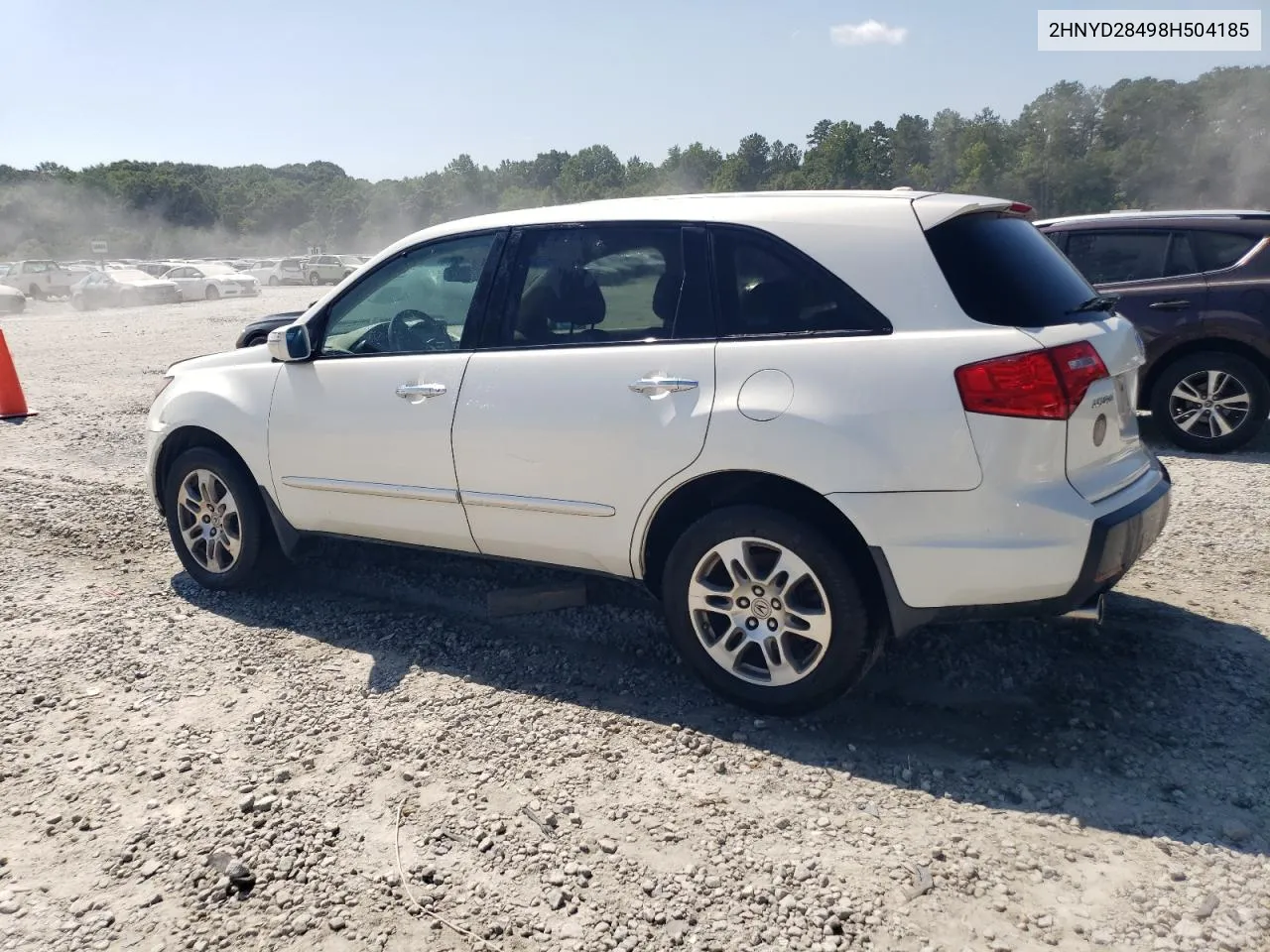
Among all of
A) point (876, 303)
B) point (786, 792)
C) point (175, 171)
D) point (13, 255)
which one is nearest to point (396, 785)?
point (786, 792)

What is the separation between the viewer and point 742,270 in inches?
149

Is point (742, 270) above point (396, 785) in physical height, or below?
above

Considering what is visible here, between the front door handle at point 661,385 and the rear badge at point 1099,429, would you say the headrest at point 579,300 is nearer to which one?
the front door handle at point 661,385

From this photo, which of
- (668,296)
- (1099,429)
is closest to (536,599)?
(668,296)

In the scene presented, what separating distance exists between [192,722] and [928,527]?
2837mm

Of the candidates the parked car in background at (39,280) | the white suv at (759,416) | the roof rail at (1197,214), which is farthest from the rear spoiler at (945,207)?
the parked car in background at (39,280)

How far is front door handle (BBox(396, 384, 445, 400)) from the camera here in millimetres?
4328

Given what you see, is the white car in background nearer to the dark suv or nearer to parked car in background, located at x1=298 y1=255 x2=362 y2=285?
parked car in background, located at x1=298 y1=255 x2=362 y2=285

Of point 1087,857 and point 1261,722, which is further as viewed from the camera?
point 1261,722

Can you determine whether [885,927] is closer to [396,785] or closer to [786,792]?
[786,792]

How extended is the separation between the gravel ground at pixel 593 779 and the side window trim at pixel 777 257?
143 cm

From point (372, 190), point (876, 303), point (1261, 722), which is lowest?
point (1261, 722)

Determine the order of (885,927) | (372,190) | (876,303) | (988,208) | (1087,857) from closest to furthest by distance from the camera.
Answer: (885,927) < (1087,857) < (876,303) < (988,208) < (372,190)

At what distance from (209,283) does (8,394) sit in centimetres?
2786
